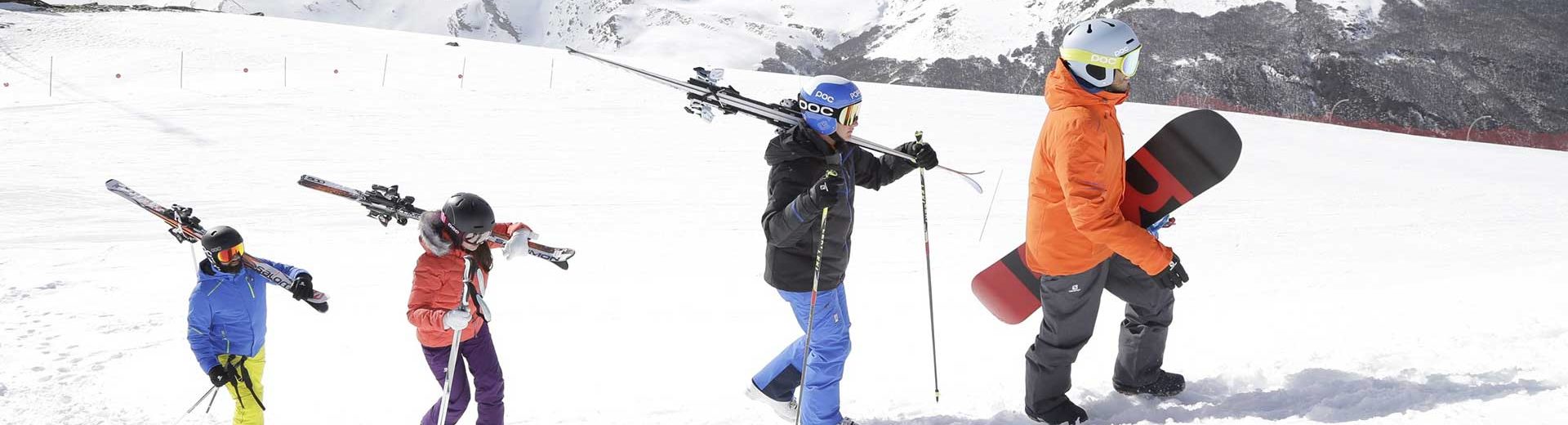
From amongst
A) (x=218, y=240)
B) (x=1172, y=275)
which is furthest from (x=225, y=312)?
(x=1172, y=275)

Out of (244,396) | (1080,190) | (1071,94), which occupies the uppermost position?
(1071,94)

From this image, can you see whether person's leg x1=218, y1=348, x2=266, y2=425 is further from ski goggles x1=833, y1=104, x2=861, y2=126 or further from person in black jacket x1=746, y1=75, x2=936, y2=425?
ski goggles x1=833, y1=104, x2=861, y2=126

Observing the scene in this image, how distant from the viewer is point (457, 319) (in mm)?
3648

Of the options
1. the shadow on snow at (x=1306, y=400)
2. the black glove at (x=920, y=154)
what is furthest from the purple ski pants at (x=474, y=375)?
the black glove at (x=920, y=154)

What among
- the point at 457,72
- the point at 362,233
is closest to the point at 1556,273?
the point at 362,233

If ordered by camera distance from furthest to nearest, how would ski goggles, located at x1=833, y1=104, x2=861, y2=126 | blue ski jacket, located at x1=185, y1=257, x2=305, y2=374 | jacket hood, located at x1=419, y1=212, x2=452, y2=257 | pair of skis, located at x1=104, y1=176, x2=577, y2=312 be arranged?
pair of skis, located at x1=104, y1=176, x2=577, y2=312, blue ski jacket, located at x1=185, y1=257, x2=305, y2=374, ski goggles, located at x1=833, y1=104, x2=861, y2=126, jacket hood, located at x1=419, y1=212, x2=452, y2=257

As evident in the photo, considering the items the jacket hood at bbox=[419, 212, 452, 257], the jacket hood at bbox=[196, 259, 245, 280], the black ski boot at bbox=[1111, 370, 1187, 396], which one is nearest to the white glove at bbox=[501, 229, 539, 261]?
the jacket hood at bbox=[419, 212, 452, 257]

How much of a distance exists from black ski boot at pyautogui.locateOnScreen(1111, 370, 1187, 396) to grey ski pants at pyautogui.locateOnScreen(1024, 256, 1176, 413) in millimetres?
29

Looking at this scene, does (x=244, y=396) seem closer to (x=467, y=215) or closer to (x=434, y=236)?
(x=434, y=236)

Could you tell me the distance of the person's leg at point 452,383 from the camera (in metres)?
4.20

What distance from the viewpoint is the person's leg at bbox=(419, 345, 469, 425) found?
4.20 meters

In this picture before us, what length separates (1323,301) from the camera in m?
6.42

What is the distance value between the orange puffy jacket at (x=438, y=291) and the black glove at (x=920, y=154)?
6.74 feet

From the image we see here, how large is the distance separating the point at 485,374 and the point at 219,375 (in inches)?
49.4
